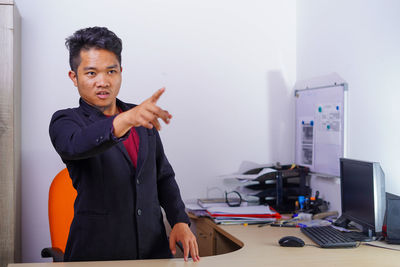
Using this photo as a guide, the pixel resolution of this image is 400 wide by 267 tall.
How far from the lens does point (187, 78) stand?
3098mm

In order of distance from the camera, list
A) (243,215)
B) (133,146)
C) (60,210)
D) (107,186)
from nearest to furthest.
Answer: (107,186) → (133,146) → (60,210) → (243,215)

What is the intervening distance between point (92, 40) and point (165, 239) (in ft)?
2.70

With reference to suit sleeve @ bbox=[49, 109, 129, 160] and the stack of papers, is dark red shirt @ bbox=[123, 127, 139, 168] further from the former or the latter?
the stack of papers

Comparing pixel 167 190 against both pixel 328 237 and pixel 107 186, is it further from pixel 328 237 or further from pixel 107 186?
pixel 328 237

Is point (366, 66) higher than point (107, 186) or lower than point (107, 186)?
higher

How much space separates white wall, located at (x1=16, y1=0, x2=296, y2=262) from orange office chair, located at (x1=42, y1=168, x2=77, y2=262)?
16.6 inches

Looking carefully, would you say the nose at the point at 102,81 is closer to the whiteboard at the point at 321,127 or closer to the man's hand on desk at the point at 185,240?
the man's hand on desk at the point at 185,240

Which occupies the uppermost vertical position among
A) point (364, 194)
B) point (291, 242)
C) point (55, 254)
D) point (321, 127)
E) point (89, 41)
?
point (89, 41)

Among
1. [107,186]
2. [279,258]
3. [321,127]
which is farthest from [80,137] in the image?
[321,127]

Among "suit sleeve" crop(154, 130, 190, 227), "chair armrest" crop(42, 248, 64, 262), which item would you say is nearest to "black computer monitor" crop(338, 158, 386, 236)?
"suit sleeve" crop(154, 130, 190, 227)

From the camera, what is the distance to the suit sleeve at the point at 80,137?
134 centimetres

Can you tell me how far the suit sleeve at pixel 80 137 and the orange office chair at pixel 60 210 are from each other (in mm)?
964

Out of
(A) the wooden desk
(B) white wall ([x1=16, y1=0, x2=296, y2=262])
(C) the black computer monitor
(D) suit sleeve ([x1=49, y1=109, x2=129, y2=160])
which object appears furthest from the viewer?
(B) white wall ([x1=16, y1=0, x2=296, y2=262])

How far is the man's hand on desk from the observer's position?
1668 mm
